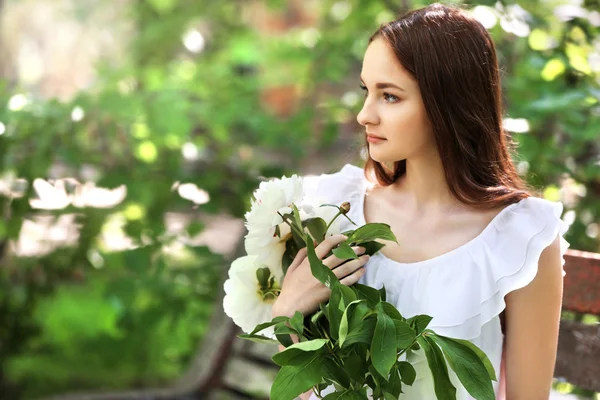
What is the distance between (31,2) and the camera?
946cm

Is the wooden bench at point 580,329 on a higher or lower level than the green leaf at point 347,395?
lower

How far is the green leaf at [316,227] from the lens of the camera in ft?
3.87

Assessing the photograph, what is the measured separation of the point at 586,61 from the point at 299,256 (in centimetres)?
118

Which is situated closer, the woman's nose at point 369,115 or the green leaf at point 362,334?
the green leaf at point 362,334

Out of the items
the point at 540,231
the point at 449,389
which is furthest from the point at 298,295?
the point at 540,231

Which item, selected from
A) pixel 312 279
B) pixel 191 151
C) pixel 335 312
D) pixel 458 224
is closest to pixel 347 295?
pixel 335 312

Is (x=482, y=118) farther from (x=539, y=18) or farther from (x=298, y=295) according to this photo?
(x=539, y=18)

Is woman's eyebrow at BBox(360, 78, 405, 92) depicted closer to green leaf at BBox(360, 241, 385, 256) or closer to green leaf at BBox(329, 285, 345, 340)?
green leaf at BBox(360, 241, 385, 256)

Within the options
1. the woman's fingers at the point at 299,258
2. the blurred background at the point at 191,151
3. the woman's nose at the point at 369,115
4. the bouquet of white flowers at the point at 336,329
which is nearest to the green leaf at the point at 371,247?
the bouquet of white flowers at the point at 336,329

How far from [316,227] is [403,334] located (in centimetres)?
27

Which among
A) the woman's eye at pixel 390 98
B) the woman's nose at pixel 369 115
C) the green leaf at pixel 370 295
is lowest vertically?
the green leaf at pixel 370 295

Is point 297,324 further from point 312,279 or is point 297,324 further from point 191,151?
point 191,151

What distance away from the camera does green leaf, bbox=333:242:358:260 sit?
1.07 m

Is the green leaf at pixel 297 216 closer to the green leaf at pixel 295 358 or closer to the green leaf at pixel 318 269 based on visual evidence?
the green leaf at pixel 318 269
